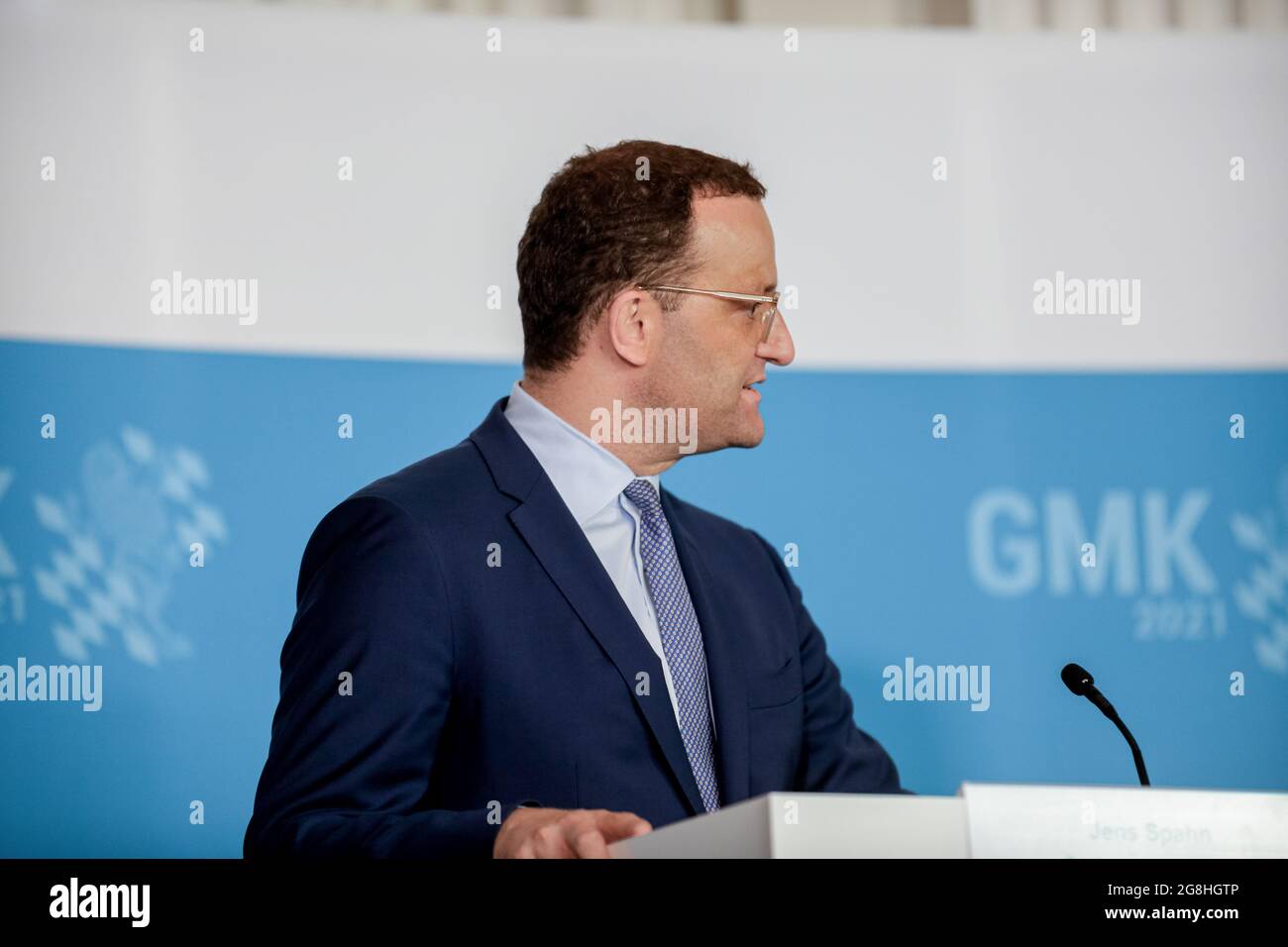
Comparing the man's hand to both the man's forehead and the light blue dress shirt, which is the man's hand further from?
the man's forehead

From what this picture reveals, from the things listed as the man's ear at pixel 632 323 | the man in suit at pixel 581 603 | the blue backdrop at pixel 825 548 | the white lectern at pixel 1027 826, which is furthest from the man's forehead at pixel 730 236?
the white lectern at pixel 1027 826

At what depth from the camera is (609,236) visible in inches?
87.4

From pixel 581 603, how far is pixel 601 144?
1703 millimetres

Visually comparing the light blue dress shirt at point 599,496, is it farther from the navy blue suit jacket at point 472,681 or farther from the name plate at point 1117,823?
the name plate at point 1117,823

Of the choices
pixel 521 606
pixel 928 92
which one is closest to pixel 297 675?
pixel 521 606

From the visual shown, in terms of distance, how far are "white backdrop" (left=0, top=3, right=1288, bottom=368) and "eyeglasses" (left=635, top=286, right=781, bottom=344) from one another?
1069 millimetres

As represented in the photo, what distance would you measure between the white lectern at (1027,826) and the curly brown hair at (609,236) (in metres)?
1.17

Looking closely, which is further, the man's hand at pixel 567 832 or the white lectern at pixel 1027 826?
the man's hand at pixel 567 832

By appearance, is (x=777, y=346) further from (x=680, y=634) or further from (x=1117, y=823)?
(x=1117, y=823)

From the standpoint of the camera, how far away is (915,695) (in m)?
3.22

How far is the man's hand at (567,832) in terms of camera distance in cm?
127

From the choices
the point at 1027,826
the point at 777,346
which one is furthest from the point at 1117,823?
the point at 777,346
